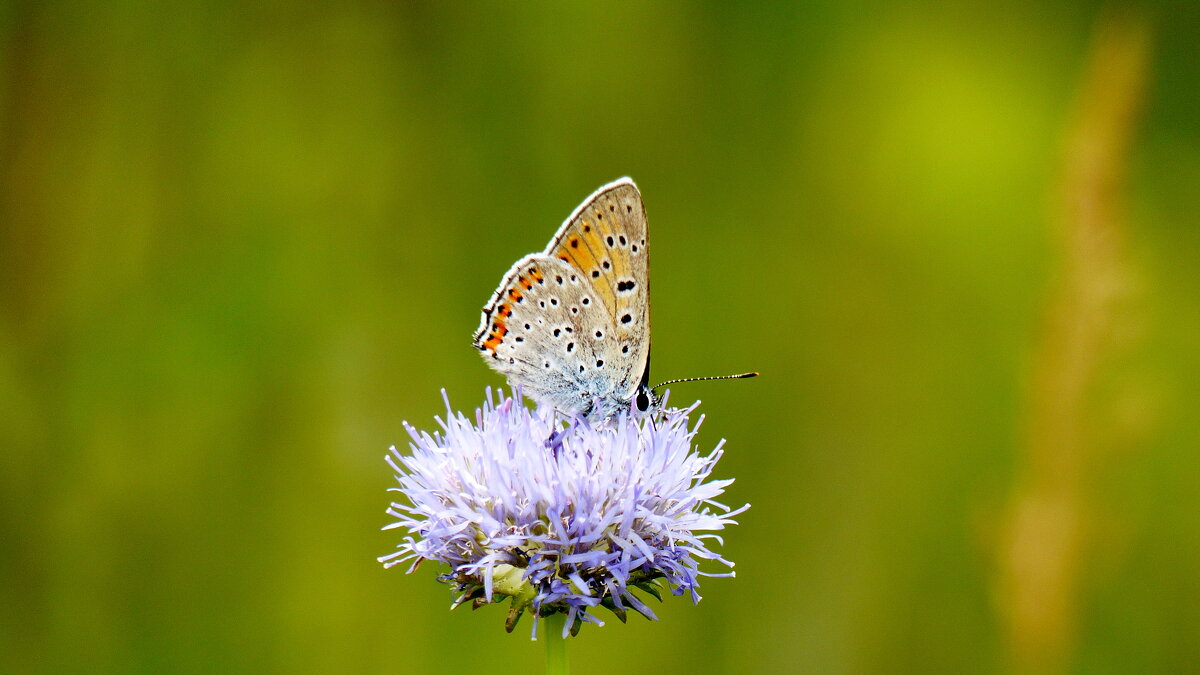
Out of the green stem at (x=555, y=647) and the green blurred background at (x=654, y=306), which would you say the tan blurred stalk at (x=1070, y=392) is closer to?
the green blurred background at (x=654, y=306)

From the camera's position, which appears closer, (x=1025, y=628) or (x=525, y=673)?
(x=1025, y=628)

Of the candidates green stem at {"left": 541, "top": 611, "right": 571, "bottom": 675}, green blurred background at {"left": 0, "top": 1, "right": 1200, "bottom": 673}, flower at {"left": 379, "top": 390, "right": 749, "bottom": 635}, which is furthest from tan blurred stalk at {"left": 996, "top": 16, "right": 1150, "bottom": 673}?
green stem at {"left": 541, "top": 611, "right": 571, "bottom": 675}

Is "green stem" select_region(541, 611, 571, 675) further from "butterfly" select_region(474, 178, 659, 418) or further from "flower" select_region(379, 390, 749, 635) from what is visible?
"butterfly" select_region(474, 178, 659, 418)

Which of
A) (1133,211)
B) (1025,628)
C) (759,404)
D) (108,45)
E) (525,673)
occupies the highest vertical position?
(1133,211)

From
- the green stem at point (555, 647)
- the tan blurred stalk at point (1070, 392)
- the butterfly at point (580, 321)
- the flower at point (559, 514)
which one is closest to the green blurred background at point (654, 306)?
the tan blurred stalk at point (1070, 392)

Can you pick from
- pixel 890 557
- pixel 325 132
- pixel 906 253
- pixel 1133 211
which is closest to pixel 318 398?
pixel 325 132

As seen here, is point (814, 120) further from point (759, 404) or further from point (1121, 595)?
point (1121, 595)
